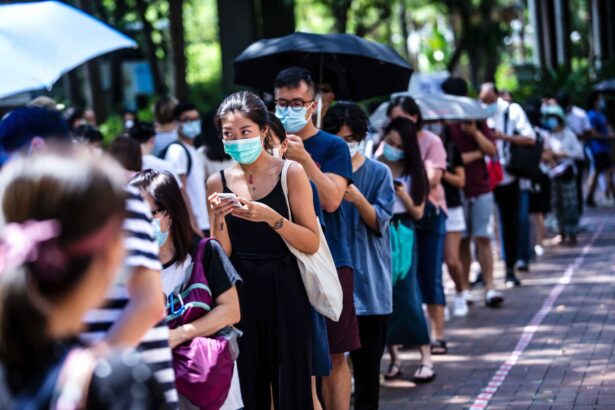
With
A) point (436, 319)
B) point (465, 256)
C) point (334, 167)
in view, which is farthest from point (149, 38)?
point (334, 167)

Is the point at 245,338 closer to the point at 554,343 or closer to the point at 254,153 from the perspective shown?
the point at 254,153

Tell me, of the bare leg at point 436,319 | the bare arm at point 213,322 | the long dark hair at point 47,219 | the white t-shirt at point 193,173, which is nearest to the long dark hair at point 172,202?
the bare arm at point 213,322

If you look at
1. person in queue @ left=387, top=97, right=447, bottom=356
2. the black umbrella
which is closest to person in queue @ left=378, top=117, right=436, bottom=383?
the black umbrella

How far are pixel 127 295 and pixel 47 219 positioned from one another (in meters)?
0.87

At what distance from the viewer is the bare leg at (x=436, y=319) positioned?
9.03 meters

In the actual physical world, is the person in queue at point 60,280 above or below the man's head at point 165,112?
below

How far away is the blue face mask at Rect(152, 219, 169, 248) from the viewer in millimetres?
4535

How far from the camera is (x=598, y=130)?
19625 mm

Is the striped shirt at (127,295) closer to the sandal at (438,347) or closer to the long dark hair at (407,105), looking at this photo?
the long dark hair at (407,105)

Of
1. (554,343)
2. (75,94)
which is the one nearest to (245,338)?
(554,343)

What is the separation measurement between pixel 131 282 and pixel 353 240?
375 centimetres

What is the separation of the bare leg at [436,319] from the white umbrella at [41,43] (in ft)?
10.5

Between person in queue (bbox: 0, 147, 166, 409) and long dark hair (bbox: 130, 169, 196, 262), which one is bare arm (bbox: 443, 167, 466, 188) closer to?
long dark hair (bbox: 130, 169, 196, 262)

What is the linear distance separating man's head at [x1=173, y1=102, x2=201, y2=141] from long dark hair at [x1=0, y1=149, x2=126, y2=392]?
24.1 feet
